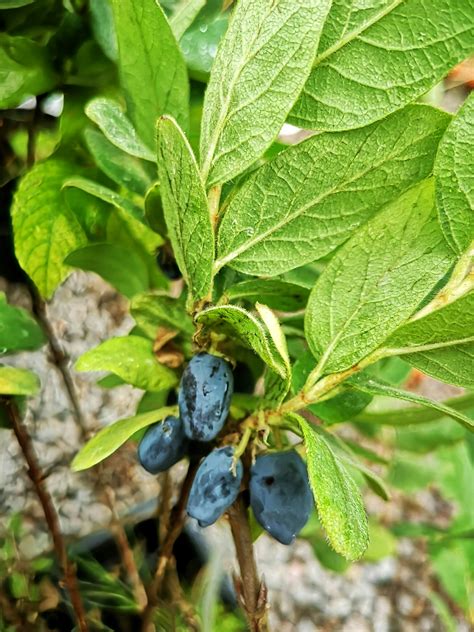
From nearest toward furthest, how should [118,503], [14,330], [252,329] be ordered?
[252,329] → [14,330] → [118,503]

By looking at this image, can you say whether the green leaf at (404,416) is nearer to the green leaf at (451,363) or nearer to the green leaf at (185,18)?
the green leaf at (451,363)

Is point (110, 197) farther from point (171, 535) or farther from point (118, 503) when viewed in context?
point (118, 503)

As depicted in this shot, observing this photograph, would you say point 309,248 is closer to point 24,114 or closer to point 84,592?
point 24,114

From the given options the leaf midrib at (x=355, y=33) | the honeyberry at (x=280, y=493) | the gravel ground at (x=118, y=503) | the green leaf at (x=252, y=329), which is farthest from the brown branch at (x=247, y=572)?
the gravel ground at (x=118, y=503)

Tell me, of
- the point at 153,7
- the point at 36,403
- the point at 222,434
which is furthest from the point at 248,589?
the point at 36,403

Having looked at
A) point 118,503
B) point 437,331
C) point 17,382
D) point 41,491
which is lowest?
point 118,503

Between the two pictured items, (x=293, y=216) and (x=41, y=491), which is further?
(x=41, y=491)

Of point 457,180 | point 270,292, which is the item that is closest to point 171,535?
point 270,292
